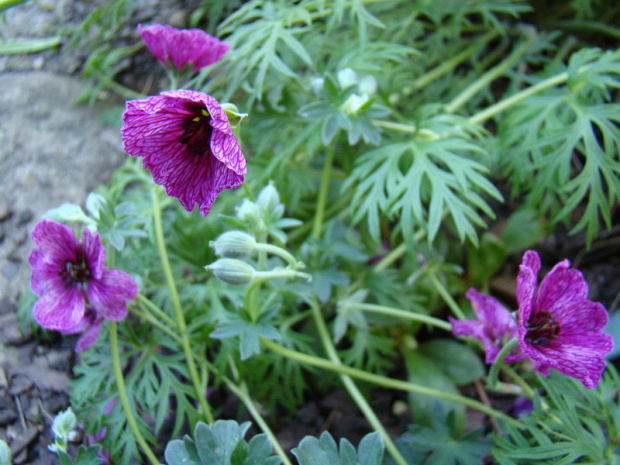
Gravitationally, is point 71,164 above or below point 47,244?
below

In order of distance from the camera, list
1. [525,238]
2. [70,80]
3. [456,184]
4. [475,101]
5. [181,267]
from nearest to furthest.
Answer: [456,184], [181,267], [525,238], [475,101], [70,80]

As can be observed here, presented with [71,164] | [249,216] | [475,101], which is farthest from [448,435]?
[71,164]

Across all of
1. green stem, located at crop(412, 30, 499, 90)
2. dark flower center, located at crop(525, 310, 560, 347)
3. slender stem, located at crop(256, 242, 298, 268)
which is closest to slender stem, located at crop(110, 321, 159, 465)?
slender stem, located at crop(256, 242, 298, 268)

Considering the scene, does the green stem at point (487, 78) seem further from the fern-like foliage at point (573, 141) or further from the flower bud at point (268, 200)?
the flower bud at point (268, 200)

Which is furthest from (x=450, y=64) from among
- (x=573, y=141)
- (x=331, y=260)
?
(x=331, y=260)

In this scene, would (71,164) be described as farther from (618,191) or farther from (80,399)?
(618,191)

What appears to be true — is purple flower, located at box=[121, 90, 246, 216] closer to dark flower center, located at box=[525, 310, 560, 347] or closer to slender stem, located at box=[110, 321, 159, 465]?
slender stem, located at box=[110, 321, 159, 465]

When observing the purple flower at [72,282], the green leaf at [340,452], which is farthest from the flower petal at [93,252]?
the green leaf at [340,452]
